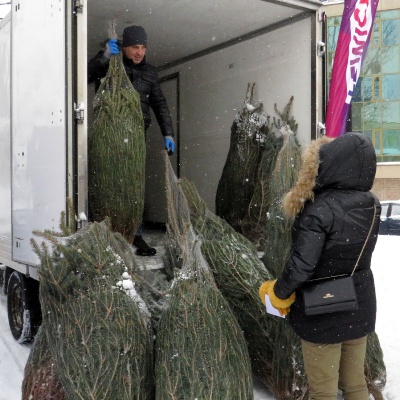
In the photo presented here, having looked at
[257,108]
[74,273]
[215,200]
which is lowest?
[74,273]

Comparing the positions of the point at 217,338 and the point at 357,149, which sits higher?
the point at 357,149

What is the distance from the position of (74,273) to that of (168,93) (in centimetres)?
412

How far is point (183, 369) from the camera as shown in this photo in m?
2.82

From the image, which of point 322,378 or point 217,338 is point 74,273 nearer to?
point 217,338

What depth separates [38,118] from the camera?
13.0ft

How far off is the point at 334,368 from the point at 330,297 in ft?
1.27

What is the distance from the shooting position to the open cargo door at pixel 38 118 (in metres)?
3.62

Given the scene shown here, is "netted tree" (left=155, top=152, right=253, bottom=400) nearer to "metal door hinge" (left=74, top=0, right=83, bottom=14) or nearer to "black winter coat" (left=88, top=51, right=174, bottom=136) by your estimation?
"metal door hinge" (left=74, top=0, right=83, bottom=14)

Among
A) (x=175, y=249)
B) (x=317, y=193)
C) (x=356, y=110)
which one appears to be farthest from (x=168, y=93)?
(x=356, y=110)

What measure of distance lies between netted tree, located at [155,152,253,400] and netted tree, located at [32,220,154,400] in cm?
14

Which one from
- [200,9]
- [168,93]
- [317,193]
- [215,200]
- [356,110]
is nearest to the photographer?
[317,193]

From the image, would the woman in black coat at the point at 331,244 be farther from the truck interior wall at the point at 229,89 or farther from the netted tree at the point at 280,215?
the truck interior wall at the point at 229,89

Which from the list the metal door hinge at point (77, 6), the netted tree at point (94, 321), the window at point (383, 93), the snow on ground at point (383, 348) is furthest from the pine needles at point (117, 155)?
the window at point (383, 93)

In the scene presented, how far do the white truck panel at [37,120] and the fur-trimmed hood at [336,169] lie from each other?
167 centimetres
